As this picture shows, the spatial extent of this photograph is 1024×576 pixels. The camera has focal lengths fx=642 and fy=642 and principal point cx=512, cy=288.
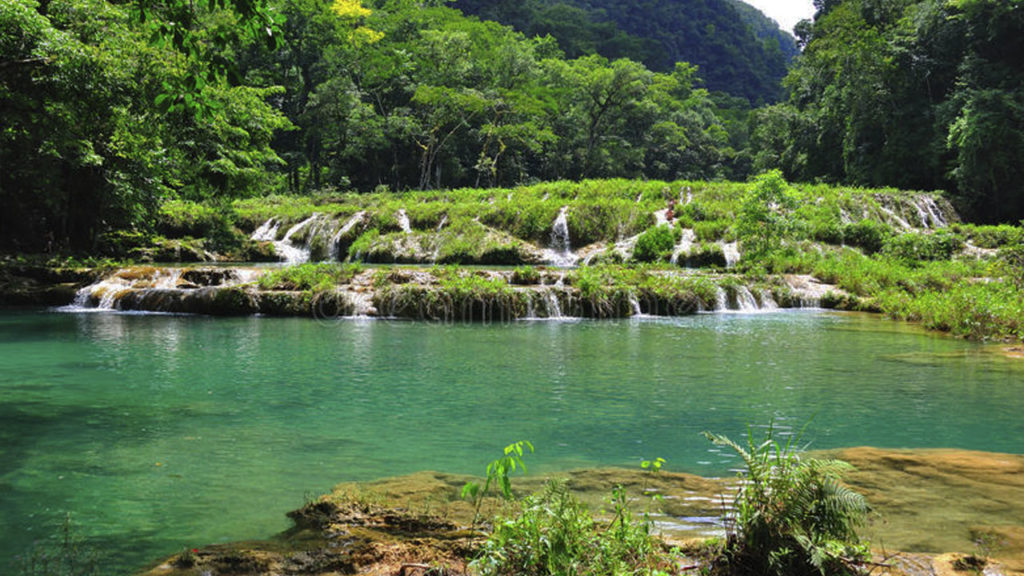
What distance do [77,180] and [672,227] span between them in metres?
20.7

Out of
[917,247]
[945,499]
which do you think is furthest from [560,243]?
[945,499]

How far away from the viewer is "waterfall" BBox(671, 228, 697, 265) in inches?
929

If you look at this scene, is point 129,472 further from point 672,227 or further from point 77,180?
point 672,227

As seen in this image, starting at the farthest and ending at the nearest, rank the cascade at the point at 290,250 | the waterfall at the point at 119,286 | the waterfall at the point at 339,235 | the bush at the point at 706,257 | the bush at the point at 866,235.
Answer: the waterfall at the point at 339,235 < the cascade at the point at 290,250 < the bush at the point at 866,235 < the bush at the point at 706,257 < the waterfall at the point at 119,286

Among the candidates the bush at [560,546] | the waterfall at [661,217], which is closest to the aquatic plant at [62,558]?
the bush at [560,546]

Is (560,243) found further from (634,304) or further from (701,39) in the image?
(701,39)

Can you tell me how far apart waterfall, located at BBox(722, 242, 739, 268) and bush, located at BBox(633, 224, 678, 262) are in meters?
1.86

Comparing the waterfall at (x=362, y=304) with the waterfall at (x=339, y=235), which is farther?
the waterfall at (x=339, y=235)

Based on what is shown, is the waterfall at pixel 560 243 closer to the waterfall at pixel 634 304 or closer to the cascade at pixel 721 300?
the cascade at pixel 721 300

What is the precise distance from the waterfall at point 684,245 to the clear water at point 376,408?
10970mm

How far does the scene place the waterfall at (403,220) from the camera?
1128 inches

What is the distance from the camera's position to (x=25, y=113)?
946cm

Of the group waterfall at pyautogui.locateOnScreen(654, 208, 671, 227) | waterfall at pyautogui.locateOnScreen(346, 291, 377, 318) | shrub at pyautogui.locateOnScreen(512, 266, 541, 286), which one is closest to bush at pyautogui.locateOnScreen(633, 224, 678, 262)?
waterfall at pyautogui.locateOnScreen(654, 208, 671, 227)

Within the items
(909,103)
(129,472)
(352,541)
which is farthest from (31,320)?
(909,103)
